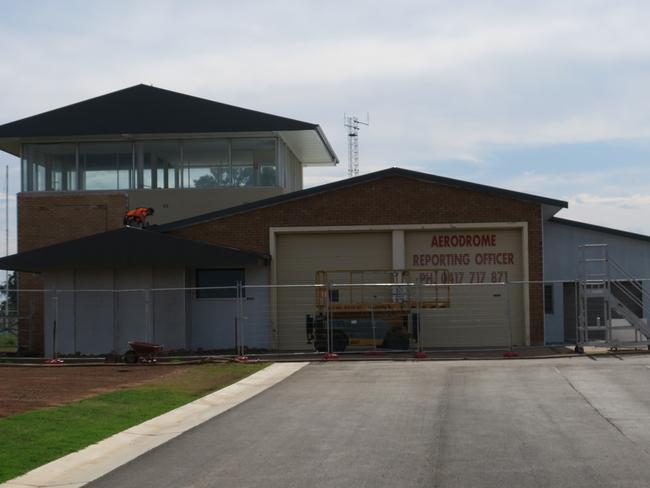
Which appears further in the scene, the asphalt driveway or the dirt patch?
the dirt patch

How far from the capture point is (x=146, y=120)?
117 ft

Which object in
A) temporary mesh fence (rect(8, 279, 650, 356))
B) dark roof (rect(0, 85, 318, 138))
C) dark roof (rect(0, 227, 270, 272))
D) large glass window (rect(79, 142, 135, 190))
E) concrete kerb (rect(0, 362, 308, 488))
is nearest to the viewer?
concrete kerb (rect(0, 362, 308, 488))

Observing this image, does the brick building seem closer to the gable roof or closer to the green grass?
the gable roof

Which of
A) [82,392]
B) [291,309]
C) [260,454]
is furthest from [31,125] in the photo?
[260,454]

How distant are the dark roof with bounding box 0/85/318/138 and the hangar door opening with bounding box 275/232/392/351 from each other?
6.10 meters

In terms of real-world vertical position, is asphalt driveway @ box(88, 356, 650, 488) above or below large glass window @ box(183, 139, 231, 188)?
below

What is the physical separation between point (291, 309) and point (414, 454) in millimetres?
18968

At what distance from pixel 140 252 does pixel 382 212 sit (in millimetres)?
7415

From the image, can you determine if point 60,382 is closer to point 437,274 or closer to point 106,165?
point 437,274

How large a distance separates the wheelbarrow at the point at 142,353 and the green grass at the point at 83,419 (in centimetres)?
414

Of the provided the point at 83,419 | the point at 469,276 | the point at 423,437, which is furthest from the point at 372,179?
the point at 423,437

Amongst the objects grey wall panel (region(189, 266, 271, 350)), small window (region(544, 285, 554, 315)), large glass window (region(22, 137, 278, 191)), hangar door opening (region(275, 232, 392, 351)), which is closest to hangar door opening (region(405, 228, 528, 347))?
hangar door opening (region(275, 232, 392, 351))

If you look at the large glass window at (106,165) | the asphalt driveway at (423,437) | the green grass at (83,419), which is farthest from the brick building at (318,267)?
the asphalt driveway at (423,437)

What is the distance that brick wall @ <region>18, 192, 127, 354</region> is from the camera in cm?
3512
